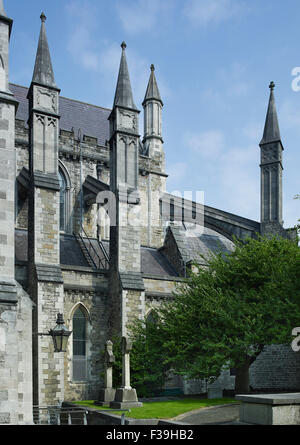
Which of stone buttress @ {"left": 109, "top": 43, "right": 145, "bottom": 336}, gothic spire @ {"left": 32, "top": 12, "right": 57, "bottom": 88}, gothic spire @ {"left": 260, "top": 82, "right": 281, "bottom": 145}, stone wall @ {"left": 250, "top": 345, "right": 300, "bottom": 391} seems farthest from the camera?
gothic spire @ {"left": 260, "top": 82, "right": 281, "bottom": 145}

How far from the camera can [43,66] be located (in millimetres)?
23047

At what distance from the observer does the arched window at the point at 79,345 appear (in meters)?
21.6

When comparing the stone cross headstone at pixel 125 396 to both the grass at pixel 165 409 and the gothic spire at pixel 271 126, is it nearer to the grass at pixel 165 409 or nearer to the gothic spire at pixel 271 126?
the grass at pixel 165 409

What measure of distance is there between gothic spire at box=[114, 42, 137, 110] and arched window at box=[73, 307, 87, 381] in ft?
32.1

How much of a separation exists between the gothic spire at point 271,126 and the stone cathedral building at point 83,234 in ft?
0.20

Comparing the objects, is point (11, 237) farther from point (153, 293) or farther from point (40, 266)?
point (153, 293)

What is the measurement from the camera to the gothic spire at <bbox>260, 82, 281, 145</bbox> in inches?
1215

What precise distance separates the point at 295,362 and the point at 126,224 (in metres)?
10.2

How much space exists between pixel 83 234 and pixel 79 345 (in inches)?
340

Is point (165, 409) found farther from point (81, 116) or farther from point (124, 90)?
point (81, 116)

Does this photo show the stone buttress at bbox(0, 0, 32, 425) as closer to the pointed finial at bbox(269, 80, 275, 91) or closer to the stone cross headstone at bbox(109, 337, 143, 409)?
the stone cross headstone at bbox(109, 337, 143, 409)

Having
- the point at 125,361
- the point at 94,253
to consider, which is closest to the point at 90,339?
the point at 94,253

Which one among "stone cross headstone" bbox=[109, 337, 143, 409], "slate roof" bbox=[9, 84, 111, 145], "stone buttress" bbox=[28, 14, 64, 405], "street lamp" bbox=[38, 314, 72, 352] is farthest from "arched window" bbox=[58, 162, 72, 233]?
"street lamp" bbox=[38, 314, 72, 352]

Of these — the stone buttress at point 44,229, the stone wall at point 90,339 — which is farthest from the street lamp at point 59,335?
the stone wall at point 90,339
